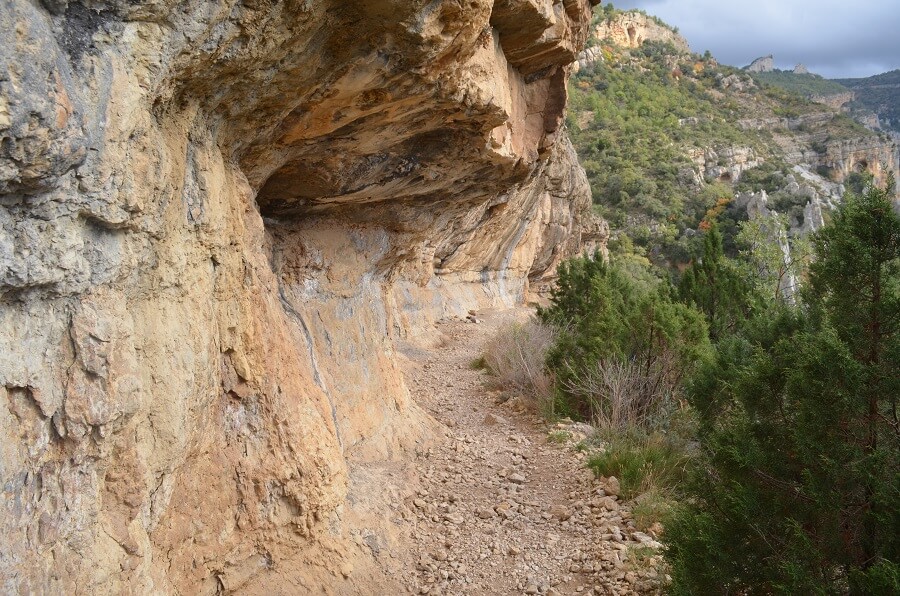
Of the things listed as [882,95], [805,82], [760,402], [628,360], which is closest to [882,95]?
[882,95]

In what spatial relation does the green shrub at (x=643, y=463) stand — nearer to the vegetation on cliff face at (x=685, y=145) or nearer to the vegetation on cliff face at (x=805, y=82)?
the vegetation on cliff face at (x=685, y=145)

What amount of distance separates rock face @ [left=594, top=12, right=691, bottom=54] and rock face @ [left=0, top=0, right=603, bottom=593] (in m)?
56.8

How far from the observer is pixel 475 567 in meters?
4.16

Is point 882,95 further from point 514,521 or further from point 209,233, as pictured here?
point 209,233

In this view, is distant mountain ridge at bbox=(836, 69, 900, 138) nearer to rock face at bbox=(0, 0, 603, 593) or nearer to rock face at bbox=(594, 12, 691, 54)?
rock face at bbox=(594, 12, 691, 54)

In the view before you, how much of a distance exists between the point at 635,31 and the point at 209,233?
217ft

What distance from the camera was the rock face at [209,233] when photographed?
1.68 metres

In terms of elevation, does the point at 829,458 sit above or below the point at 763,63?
below

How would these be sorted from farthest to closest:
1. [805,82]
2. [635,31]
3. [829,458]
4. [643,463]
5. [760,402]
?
[805,82] < [635,31] < [643,463] < [760,402] < [829,458]

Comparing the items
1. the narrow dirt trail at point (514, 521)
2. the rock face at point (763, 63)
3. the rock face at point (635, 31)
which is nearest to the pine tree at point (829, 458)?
the narrow dirt trail at point (514, 521)

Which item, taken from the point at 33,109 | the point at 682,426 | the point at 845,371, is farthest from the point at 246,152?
the point at 682,426

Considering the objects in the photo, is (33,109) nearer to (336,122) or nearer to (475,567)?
(336,122)

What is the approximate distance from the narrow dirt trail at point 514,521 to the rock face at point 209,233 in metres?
0.75

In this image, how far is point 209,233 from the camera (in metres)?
2.63
